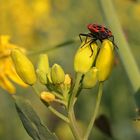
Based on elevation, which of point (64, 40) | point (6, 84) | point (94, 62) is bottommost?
point (64, 40)

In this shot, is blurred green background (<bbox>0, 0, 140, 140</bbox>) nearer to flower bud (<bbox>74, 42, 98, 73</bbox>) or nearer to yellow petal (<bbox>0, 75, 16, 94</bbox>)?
yellow petal (<bbox>0, 75, 16, 94</bbox>)

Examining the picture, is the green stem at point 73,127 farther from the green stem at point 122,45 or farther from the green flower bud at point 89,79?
the green stem at point 122,45

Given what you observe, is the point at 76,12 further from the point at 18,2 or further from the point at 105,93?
the point at 105,93

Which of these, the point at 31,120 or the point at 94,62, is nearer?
the point at 31,120

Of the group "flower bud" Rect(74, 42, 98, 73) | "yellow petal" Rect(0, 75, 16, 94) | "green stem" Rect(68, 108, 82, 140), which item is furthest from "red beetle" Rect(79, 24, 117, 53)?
"yellow petal" Rect(0, 75, 16, 94)

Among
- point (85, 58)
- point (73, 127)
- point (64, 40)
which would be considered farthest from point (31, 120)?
point (64, 40)

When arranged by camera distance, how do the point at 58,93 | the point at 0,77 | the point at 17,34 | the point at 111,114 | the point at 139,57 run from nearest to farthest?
the point at 58,93
the point at 0,77
the point at 111,114
the point at 139,57
the point at 17,34

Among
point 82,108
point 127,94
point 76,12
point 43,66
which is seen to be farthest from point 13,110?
point 43,66

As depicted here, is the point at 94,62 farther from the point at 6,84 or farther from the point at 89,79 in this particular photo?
the point at 6,84
